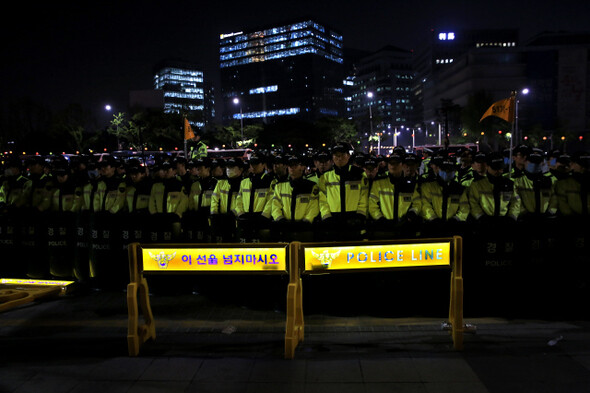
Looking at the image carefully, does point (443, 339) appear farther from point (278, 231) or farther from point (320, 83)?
point (320, 83)

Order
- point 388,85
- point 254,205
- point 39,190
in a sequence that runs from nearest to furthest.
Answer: point 254,205, point 39,190, point 388,85

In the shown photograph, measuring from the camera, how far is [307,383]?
393 cm

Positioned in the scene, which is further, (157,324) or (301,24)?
(301,24)

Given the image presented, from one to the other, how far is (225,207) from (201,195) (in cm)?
82

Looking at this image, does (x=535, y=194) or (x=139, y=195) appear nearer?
(x=535, y=194)

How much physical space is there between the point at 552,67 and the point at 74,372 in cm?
11090

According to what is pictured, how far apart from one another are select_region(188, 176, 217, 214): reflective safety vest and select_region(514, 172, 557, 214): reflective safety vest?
460cm

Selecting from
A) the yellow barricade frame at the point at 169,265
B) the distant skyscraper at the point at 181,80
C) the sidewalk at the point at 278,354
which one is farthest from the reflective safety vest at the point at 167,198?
the distant skyscraper at the point at 181,80

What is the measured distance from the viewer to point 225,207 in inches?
261

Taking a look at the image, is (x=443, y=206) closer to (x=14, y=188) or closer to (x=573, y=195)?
(x=573, y=195)


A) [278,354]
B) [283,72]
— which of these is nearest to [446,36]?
[283,72]

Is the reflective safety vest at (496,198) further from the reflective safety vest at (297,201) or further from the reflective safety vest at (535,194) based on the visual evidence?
the reflective safety vest at (297,201)

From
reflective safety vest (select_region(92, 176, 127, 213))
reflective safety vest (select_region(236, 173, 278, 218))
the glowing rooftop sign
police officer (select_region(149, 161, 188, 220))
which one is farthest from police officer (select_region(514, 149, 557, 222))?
the glowing rooftop sign

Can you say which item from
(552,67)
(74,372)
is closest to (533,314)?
(74,372)
